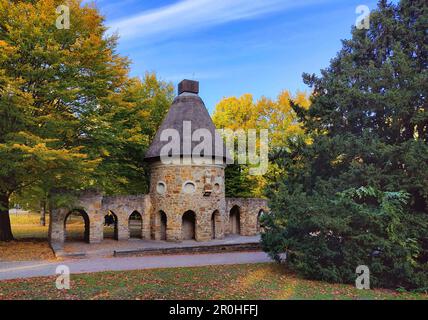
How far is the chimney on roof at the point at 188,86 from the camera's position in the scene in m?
23.4

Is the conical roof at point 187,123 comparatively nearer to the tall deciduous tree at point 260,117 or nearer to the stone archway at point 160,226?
the stone archway at point 160,226

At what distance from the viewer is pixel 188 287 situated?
9.11 meters

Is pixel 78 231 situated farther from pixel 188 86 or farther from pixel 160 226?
pixel 188 86

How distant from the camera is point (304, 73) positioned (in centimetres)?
1300

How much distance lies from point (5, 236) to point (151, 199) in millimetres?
8115

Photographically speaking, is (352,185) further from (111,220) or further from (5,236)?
(111,220)

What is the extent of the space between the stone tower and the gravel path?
16.4ft

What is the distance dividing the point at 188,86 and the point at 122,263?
44.8 ft

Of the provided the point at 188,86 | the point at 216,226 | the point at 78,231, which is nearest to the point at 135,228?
the point at 78,231

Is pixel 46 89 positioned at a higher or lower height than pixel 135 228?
higher

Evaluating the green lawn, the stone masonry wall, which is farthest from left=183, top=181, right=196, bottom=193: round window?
the green lawn

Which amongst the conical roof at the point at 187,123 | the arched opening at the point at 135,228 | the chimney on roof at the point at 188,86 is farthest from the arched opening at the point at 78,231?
the chimney on roof at the point at 188,86

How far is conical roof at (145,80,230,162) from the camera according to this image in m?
21.1

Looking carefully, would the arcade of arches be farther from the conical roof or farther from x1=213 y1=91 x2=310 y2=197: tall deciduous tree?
x1=213 y1=91 x2=310 y2=197: tall deciduous tree
